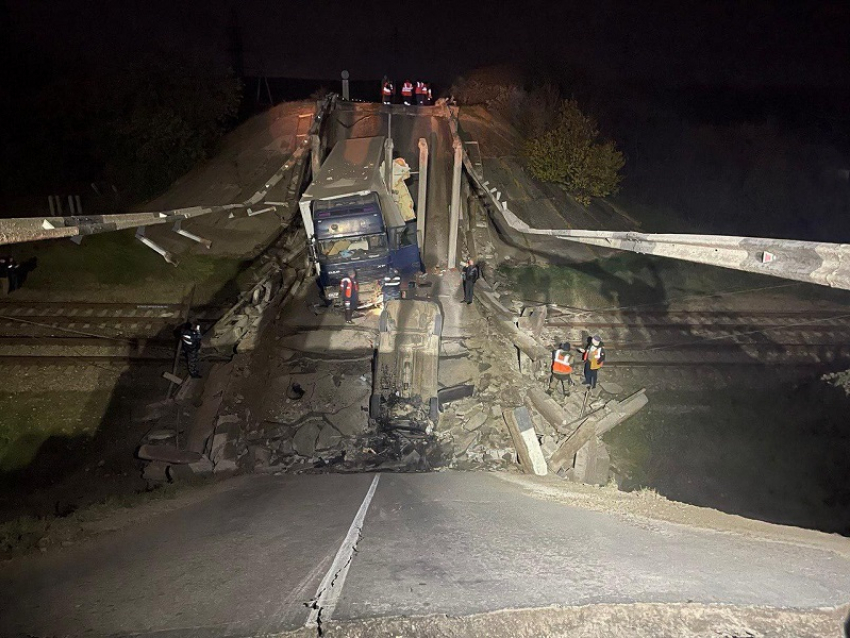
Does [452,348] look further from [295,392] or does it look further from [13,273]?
[13,273]

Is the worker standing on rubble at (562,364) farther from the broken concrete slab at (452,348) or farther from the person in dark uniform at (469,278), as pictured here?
the person in dark uniform at (469,278)

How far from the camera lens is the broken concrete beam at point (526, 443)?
7.68 meters

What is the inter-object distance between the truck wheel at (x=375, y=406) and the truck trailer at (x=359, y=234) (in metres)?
3.92

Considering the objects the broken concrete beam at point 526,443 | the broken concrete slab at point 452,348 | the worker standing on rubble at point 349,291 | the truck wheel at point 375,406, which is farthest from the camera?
the worker standing on rubble at point 349,291

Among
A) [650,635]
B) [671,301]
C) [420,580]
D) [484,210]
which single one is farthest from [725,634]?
A: [484,210]

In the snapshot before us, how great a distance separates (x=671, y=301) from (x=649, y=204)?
11991 millimetres

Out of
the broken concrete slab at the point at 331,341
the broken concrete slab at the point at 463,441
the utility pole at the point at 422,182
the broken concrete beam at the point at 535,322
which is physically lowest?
the broken concrete slab at the point at 463,441

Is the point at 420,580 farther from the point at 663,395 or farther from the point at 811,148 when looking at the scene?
the point at 811,148

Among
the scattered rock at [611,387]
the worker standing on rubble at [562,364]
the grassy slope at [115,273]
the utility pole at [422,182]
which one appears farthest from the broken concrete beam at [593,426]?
the grassy slope at [115,273]

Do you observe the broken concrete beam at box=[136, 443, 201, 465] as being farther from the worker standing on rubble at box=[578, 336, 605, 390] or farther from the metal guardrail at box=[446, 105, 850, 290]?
the metal guardrail at box=[446, 105, 850, 290]

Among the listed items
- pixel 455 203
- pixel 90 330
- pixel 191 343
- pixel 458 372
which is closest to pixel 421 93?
pixel 455 203

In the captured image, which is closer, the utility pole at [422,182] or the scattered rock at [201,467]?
the scattered rock at [201,467]

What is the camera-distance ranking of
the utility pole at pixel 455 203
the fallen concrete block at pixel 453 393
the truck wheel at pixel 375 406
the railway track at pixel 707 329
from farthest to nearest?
the utility pole at pixel 455 203
the railway track at pixel 707 329
the fallen concrete block at pixel 453 393
the truck wheel at pixel 375 406

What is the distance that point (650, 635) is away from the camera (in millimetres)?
2484
